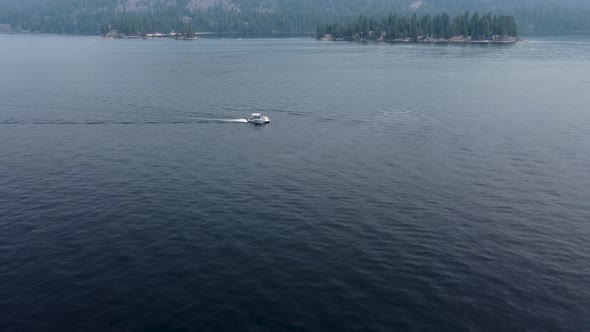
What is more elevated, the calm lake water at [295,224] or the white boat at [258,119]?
the white boat at [258,119]

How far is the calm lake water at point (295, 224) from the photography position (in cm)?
5403

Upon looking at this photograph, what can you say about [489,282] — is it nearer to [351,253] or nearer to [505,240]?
[505,240]

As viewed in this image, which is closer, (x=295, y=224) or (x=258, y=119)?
(x=295, y=224)

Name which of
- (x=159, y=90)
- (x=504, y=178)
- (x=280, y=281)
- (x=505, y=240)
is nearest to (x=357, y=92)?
(x=159, y=90)

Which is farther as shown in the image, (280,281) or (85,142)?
(85,142)

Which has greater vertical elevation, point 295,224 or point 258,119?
point 258,119

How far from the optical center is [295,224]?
74.9 metres

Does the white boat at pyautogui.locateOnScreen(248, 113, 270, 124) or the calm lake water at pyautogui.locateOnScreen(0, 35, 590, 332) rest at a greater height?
the white boat at pyautogui.locateOnScreen(248, 113, 270, 124)

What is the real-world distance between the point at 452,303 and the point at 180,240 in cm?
3901

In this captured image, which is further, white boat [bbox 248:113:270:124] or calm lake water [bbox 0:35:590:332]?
white boat [bbox 248:113:270:124]

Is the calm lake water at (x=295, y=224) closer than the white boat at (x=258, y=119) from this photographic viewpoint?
Yes

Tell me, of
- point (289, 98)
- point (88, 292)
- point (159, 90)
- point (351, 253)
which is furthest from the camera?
point (159, 90)

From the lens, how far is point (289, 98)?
179875 millimetres

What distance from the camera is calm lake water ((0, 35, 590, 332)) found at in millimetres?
54031
